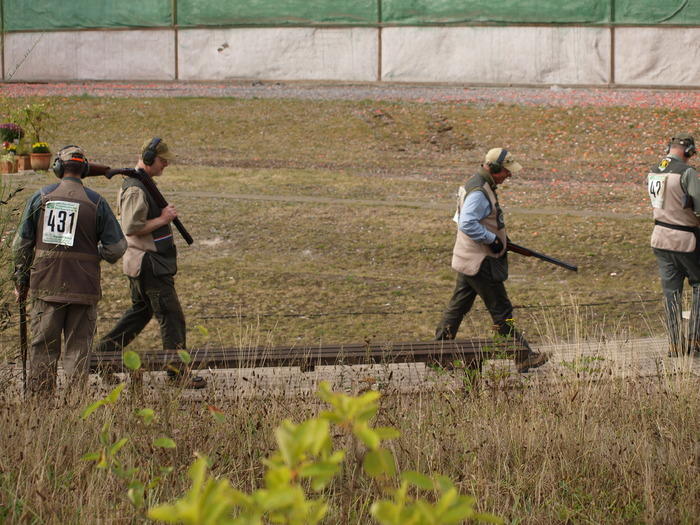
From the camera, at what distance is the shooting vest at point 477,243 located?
7.86 meters

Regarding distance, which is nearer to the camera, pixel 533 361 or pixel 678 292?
pixel 533 361

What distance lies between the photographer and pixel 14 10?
31.0 m

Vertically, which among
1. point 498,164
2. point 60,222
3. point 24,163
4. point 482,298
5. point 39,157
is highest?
point 39,157

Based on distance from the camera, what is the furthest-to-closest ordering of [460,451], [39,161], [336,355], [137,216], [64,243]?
1. [39,161]
2. [137,216]
3. [336,355]
4. [64,243]
5. [460,451]

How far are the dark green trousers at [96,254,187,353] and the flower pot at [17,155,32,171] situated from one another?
1170cm

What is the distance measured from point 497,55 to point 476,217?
21.8m

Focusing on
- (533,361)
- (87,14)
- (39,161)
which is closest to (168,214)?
(533,361)

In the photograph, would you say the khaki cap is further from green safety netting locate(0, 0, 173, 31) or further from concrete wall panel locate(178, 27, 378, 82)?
green safety netting locate(0, 0, 173, 31)

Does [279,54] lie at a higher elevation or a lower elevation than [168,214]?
higher

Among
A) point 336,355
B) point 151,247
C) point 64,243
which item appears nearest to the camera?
point 64,243

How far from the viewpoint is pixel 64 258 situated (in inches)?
251

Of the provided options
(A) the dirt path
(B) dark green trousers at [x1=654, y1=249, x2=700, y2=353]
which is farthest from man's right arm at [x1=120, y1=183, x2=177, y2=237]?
(A) the dirt path

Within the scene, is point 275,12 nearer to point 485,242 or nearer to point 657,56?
point 657,56

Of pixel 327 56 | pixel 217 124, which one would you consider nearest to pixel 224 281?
pixel 217 124
